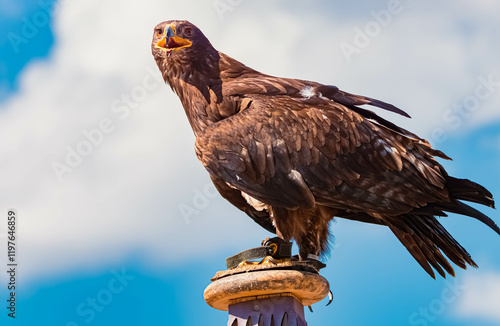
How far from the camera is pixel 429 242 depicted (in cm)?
630

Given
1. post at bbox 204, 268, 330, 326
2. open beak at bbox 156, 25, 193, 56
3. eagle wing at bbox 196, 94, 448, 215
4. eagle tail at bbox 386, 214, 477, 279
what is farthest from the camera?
open beak at bbox 156, 25, 193, 56

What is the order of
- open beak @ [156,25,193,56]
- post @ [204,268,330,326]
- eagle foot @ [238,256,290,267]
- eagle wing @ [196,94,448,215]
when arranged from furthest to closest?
1. open beak @ [156,25,193,56]
2. eagle wing @ [196,94,448,215]
3. eagle foot @ [238,256,290,267]
4. post @ [204,268,330,326]

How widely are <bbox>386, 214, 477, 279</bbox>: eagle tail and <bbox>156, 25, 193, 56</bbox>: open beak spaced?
98.6 inches

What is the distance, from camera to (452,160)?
636 centimetres

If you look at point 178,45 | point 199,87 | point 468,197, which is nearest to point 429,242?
point 468,197

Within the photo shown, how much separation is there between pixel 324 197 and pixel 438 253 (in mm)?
1219

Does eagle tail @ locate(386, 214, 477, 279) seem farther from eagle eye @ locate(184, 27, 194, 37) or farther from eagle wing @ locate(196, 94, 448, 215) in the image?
eagle eye @ locate(184, 27, 194, 37)

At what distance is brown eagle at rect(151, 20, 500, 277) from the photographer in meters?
5.96

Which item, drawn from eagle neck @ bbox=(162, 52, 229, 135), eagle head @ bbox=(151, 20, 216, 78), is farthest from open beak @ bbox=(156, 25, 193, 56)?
eagle neck @ bbox=(162, 52, 229, 135)

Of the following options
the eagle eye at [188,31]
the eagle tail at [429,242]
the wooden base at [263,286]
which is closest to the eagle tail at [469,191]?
the eagle tail at [429,242]

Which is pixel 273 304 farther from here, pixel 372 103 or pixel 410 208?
pixel 372 103

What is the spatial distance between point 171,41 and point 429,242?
118 inches

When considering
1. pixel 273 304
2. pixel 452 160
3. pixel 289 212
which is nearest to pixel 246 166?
pixel 289 212

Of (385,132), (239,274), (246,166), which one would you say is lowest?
(239,274)
